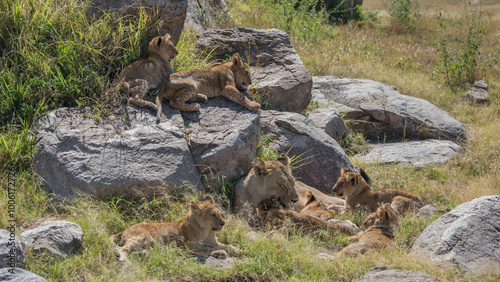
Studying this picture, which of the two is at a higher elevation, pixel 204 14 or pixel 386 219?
pixel 204 14

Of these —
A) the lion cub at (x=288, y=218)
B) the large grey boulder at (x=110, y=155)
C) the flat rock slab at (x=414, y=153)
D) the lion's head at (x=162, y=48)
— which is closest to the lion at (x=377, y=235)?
the lion cub at (x=288, y=218)

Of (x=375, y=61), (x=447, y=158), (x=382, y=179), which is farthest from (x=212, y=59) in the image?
(x=375, y=61)

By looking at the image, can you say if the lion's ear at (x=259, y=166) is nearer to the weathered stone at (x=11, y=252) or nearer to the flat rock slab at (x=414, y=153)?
the weathered stone at (x=11, y=252)

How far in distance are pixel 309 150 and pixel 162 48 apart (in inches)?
122

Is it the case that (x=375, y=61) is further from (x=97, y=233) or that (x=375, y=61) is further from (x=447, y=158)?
(x=97, y=233)

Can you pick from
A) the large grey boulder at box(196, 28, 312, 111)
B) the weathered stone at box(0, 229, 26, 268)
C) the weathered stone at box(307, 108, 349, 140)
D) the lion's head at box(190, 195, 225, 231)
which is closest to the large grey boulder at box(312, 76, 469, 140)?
the weathered stone at box(307, 108, 349, 140)

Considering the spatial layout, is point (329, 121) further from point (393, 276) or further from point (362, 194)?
point (393, 276)

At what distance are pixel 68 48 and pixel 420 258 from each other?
608 centimetres

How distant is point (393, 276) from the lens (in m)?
5.16

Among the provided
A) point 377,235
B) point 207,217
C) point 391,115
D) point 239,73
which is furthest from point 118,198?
point 391,115

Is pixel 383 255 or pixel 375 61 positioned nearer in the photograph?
pixel 383 255

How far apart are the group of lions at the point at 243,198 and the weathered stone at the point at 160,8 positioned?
3.11ft

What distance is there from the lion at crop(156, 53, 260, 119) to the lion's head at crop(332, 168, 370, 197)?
183 centimetres

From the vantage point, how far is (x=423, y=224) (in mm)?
7000
